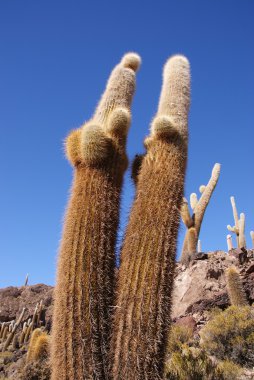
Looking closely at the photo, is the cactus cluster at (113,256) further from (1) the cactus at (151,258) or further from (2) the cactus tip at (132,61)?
(2) the cactus tip at (132,61)

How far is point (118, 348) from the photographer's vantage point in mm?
3451

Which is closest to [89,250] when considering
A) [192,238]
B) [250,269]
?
[250,269]

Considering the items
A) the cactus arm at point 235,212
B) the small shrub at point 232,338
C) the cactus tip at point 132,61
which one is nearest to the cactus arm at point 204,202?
the cactus arm at point 235,212

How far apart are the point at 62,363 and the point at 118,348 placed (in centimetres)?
52

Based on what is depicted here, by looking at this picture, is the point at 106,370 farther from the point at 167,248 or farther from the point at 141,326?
the point at 167,248

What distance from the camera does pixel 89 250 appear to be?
12.3 ft

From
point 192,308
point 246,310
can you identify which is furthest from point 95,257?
point 192,308

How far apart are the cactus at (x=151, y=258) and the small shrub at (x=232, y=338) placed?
206 inches

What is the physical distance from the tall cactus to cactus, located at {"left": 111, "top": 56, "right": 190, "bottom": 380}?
17 centimetres

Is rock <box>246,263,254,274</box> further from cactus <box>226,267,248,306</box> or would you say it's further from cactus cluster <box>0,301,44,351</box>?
cactus cluster <box>0,301,44,351</box>

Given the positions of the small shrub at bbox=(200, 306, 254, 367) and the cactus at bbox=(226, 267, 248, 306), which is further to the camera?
the cactus at bbox=(226, 267, 248, 306)

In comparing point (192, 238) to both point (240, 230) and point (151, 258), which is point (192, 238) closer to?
point (240, 230)

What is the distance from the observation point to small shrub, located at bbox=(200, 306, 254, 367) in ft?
26.5

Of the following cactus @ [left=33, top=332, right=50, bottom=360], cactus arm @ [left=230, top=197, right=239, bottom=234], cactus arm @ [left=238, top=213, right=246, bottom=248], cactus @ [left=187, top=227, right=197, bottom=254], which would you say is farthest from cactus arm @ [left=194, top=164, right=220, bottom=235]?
cactus @ [left=33, top=332, right=50, bottom=360]
